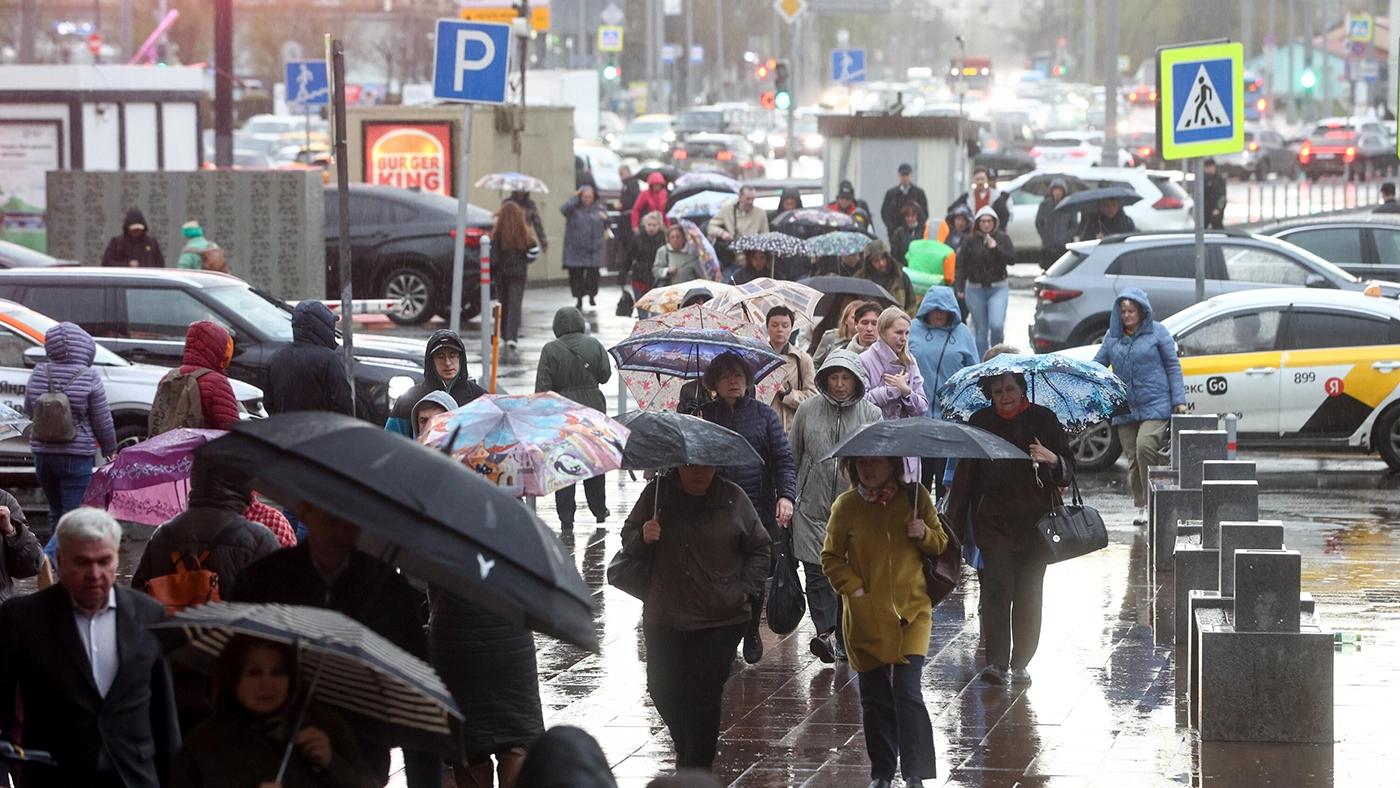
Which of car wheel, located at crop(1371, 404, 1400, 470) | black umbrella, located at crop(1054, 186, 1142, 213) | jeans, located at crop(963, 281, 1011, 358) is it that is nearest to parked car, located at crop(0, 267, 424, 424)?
jeans, located at crop(963, 281, 1011, 358)

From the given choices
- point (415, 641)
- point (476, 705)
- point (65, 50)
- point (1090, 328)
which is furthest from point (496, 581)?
point (65, 50)

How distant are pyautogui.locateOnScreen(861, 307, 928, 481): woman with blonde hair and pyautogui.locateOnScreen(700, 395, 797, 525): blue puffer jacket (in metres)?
1.61

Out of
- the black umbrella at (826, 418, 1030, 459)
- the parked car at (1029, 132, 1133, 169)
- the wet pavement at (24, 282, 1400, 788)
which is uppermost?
the parked car at (1029, 132, 1133, 169)

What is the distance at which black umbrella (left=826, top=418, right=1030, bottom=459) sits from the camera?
24.4 ft

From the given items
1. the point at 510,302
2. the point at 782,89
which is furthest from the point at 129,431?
the point at 782,89

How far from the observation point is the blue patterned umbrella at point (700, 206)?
2447 cm

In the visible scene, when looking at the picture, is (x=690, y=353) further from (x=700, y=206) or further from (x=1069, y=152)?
(x=1069, y=152)

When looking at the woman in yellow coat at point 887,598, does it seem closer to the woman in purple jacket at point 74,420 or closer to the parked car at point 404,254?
the woman in purple jacket at point 74,420

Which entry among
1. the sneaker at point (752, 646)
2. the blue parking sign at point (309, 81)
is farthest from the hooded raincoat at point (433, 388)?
the blue parking sign at point (309, 81)

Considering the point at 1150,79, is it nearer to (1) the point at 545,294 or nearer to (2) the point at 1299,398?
(1) the point at 545,294

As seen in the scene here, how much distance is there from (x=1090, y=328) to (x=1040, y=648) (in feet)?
30.9

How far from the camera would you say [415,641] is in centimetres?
587

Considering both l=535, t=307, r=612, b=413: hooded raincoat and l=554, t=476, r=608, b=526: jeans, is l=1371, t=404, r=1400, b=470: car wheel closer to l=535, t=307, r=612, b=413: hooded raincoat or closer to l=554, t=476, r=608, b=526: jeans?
l=554, t=476, r=608, b=526: jeans

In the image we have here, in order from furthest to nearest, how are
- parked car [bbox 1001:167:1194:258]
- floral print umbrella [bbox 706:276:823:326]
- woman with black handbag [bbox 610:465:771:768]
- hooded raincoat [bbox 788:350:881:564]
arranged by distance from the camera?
parked car [bbox 1001:167:1194:258] → floral print umbrella [bbox 706:276:823:326] → hooded raincoat [bbox 788:350:881:564] → woman with black handbag [bbox 610:465:771:768]
